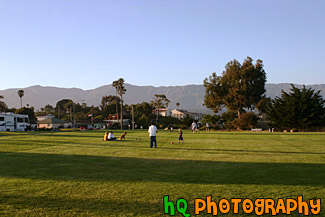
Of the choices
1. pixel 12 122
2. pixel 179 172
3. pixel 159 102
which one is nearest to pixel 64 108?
pixel 159 102

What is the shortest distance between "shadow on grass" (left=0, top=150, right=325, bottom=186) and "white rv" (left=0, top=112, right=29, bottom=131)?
4863 centimetres

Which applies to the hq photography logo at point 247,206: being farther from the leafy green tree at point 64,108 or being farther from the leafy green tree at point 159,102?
the leafy green tree at point 64,108

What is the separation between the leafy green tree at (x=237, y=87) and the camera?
241 feet

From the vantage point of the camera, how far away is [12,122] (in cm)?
5769

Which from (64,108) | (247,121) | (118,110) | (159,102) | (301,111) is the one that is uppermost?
(159,102)

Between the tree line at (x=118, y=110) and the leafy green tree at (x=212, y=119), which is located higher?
the tree line at (x=118, y=110)

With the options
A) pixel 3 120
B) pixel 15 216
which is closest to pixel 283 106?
pixel 3 120

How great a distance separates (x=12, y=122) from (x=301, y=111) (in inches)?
2083

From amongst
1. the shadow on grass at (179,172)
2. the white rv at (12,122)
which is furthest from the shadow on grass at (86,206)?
the white rv at (12,122)

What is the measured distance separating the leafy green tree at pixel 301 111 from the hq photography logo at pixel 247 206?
2082 inches

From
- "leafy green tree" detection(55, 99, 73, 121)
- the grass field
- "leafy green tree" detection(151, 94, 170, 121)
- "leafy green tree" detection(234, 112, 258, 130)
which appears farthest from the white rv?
"leafy green tree" detection(55, 99, 73, 121)

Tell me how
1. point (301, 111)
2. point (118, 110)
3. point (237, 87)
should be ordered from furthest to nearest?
point (118, 110) → point (237, 87) → point (301, 111)

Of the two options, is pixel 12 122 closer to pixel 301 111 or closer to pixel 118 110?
pixel 301 111

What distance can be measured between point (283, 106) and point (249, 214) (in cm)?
5742
